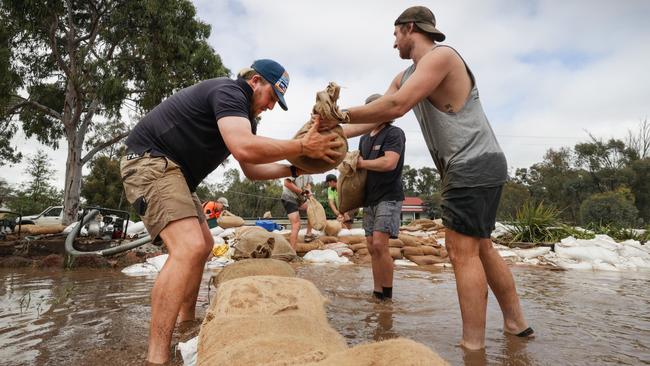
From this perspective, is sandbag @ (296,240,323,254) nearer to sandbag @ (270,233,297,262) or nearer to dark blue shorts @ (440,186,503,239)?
sandbag @ (270,233,297,262)

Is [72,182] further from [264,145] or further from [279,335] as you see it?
[279,335]

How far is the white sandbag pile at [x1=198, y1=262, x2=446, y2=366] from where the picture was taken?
99 cm

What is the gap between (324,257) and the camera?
24.6 ft

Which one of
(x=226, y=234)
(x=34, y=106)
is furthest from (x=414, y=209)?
(x=226, y=234)

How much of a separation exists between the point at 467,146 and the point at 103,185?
34512 millimetres

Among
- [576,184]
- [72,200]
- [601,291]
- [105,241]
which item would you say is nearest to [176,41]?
[72,200]

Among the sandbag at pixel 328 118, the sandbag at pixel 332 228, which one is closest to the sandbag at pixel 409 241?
the sandbag at pixel 332 228

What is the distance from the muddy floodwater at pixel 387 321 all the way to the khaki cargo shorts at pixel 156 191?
683 millimetres

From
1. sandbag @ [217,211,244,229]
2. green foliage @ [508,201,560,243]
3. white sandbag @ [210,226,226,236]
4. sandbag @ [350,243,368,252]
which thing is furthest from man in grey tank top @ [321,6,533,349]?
green foliage @ [508,201,560,243]

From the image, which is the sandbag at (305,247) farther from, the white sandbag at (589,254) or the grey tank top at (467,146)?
the grey tank top at (467,146)

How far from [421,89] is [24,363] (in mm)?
2376

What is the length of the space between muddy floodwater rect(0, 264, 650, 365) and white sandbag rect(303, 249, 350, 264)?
7.24 ft

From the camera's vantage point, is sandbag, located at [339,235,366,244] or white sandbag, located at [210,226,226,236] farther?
white sandbag, located at [210,226,226,236]

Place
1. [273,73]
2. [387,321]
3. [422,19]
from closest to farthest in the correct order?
[273,73], [422,19], [387,321]
